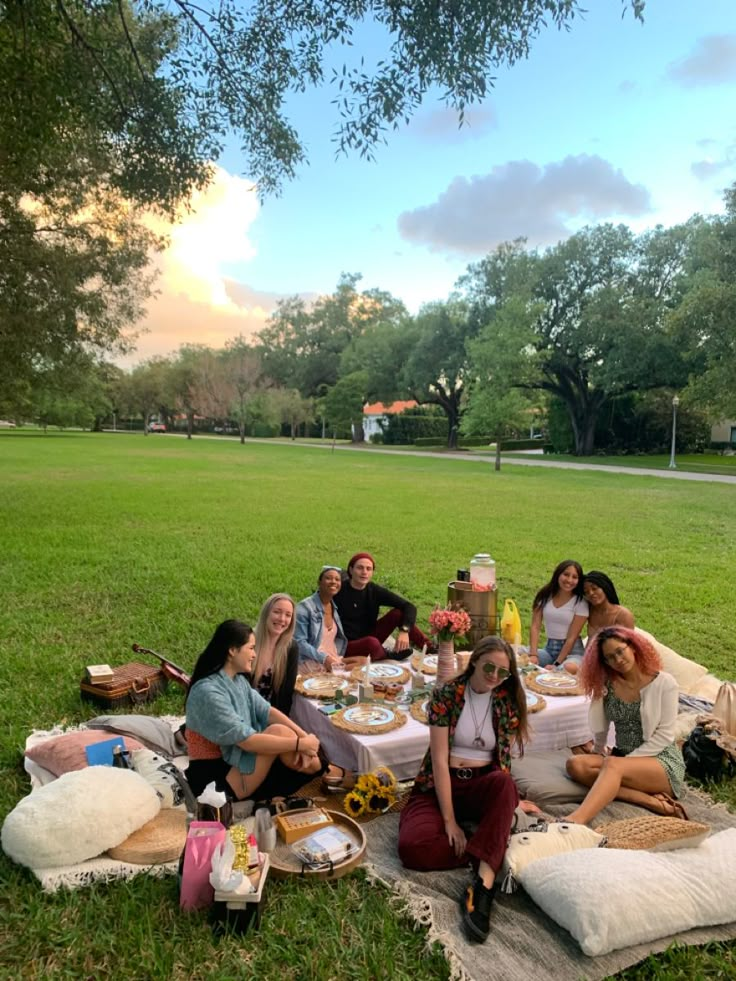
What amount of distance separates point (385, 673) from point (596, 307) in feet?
121

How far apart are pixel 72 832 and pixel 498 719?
2329mm

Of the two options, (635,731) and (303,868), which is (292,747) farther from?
(635,731)

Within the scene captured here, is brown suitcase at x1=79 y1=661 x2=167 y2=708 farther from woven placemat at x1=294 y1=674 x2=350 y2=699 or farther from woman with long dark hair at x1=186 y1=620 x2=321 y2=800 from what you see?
woman with long dark hair at x1=186 y1=620 x2=321 y2=800

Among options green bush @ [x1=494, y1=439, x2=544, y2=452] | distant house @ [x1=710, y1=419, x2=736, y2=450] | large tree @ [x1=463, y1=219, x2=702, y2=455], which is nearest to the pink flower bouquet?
large tree @ [x1=463, y1=219, x2=702, y2=455]

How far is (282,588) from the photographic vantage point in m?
9.60

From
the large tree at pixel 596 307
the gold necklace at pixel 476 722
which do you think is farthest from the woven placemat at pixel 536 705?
the large tree at pixel 596 307

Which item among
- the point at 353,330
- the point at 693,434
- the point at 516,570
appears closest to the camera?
the point at 516,570

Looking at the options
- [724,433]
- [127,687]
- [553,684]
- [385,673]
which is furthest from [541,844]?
[724,433]

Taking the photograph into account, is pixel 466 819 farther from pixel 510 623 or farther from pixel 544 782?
pixel 510 623

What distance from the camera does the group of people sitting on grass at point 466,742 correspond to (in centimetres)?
356

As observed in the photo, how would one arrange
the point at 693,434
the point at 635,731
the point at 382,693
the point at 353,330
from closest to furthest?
the point at 635,731 < the point at 382,693 < the point at 693,434 < the point at 353,330

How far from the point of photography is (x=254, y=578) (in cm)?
1026

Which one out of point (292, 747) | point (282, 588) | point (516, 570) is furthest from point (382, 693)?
point (516, 570)

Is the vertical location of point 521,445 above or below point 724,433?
below
